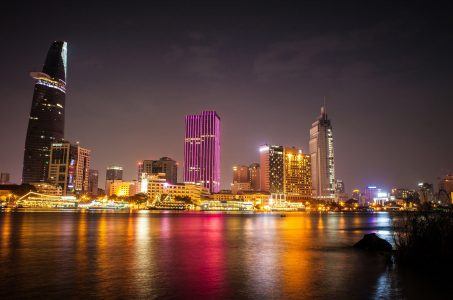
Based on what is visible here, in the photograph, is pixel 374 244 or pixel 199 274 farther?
pixel 374 244

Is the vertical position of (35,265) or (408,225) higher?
(408,225)

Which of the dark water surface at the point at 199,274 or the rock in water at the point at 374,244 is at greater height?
the rock in water at the point at 374,244

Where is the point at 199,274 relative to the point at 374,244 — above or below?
below

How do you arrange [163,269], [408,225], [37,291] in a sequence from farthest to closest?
[408,225]
[163,269]
[37,291]

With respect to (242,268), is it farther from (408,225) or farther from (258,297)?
(408,225)

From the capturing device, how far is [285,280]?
25875 mm

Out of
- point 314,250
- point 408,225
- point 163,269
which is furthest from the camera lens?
point 314,250

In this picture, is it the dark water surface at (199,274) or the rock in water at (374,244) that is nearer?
the dark water surface at (199,274)

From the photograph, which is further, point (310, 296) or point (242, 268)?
point (242, 268)

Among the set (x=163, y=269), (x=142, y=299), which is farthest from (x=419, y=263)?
(x=142, y=299)

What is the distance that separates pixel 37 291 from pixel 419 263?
87.5 feet

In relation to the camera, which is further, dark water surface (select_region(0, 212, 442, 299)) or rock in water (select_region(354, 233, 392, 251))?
rock in water (select_region(354, 233, 392, 251))

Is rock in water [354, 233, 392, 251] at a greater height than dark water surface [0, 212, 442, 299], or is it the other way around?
rock in water [354, 233, 392, 251]

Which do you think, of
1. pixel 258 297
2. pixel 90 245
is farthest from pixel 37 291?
pixel 90 245
